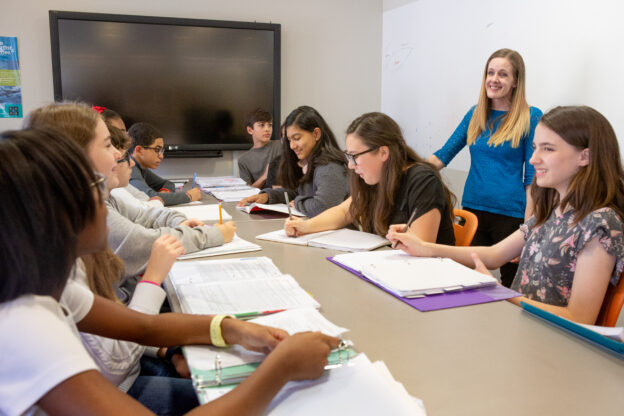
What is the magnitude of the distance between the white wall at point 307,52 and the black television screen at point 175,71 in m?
0.13

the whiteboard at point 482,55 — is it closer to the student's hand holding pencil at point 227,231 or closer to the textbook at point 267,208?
the textbook at point 267,208

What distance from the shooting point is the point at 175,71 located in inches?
162

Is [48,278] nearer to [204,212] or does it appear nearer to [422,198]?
[422,198]

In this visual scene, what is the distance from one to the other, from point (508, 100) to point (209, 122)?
Answer: 249 cm

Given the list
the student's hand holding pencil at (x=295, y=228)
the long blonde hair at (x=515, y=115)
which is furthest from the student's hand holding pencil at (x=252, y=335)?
the long blonde hair at (x=515, y=115)

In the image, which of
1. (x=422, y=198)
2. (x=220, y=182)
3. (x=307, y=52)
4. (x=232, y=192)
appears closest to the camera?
(x=422, y=198)

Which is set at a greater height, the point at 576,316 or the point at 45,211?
the point at 45,211

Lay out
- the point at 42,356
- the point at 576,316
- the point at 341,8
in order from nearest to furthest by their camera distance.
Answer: the point at 42,356
the point at 576,316
the point at 341,8

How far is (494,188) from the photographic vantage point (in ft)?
8.91

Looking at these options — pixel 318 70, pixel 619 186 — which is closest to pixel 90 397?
pixel 619 186

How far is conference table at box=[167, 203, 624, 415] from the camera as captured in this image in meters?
0.80

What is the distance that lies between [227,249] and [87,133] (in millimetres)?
595

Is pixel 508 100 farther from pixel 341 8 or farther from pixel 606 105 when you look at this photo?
pixel 341 8

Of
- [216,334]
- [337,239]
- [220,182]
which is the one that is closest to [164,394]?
[216,334]
